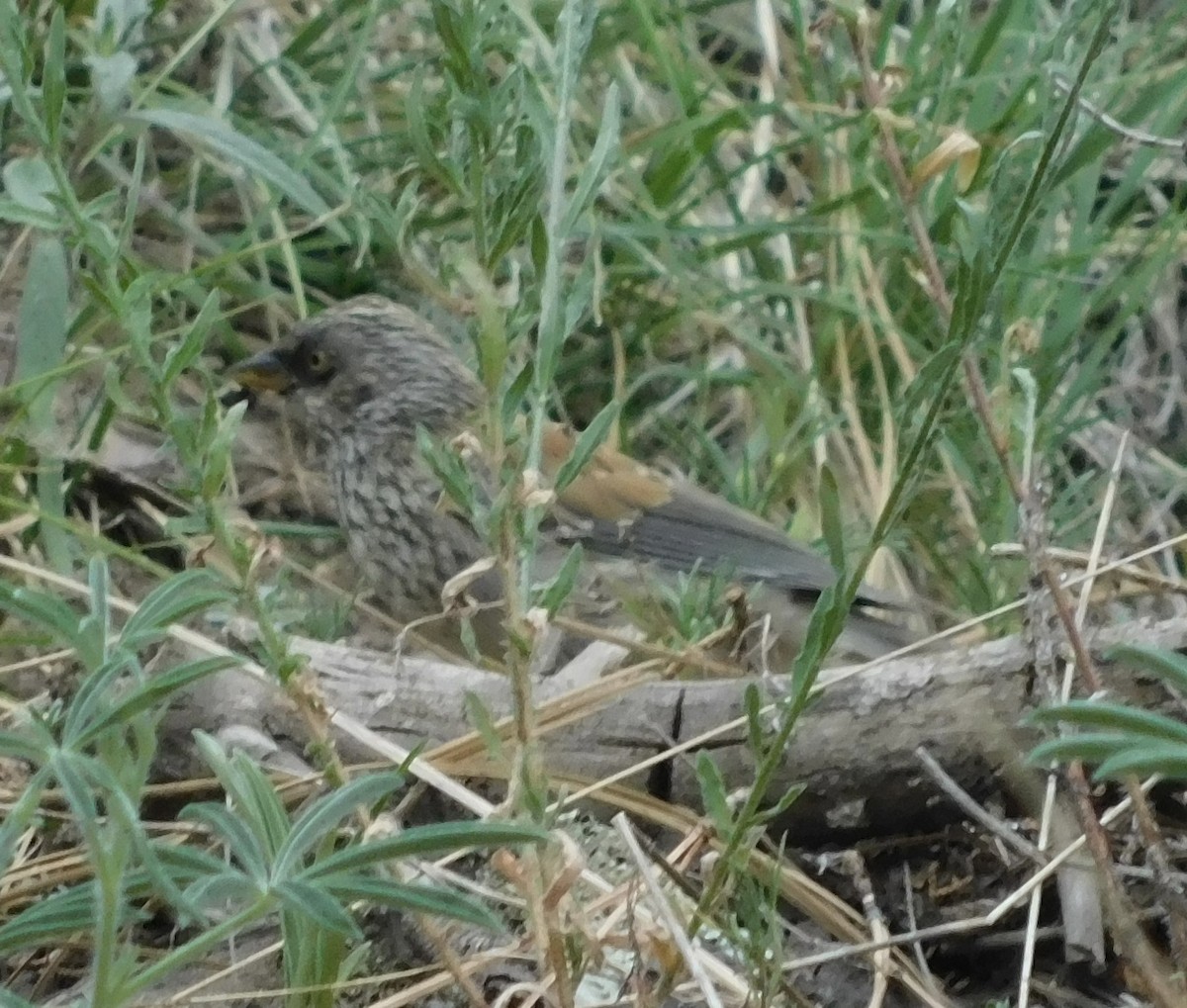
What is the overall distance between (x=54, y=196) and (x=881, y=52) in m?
2.26

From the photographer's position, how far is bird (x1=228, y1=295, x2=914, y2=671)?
2.91 metres

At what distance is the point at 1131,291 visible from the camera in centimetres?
316

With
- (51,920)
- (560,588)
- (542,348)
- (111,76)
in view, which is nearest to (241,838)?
(51,920)

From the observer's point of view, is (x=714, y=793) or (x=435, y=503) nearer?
(x=714, y=793)

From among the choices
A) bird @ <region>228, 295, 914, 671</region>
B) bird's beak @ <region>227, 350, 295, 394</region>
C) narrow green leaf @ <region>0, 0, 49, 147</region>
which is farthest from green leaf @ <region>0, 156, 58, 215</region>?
bird's beak @ <region>227, 350, 295, 394</region>

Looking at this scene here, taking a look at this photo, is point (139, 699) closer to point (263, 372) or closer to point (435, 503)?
point (435, 503)

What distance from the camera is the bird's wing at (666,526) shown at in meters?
2.93

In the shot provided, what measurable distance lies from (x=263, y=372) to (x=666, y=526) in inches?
32.5

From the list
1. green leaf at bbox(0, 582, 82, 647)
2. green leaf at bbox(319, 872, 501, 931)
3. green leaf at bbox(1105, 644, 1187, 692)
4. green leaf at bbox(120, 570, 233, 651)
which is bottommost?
green leaf at bbox(319, 872, 501, 931)

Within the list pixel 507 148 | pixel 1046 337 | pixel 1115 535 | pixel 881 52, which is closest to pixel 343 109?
pixel 881 52

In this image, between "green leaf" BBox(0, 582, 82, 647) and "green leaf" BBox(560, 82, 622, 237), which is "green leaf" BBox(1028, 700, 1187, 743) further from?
"green leaf" BBox(0, 582, 82, 647)

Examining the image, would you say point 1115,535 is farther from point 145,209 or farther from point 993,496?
point 145,209

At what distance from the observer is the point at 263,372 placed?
3.17 m

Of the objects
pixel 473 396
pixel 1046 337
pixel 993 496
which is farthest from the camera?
pixel 473 396
